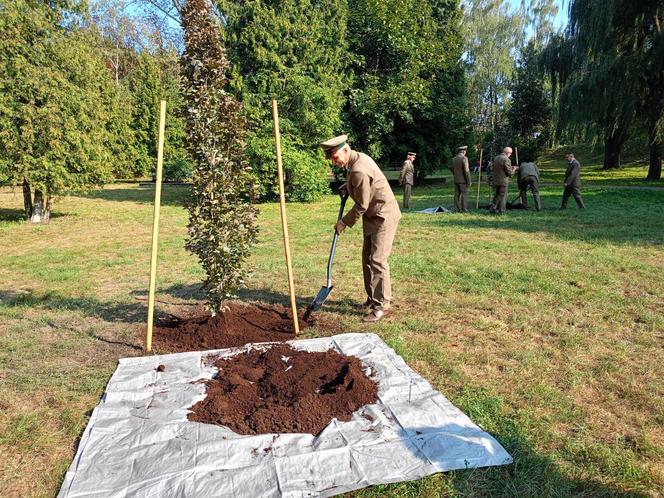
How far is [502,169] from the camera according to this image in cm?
1258

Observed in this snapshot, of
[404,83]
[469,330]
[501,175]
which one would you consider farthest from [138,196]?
[469,330]

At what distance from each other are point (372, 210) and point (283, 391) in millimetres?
2428

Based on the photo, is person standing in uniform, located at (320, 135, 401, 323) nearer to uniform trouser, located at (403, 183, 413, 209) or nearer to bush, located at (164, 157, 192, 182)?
uniform trouser, located at (403, 183, 413, 209)

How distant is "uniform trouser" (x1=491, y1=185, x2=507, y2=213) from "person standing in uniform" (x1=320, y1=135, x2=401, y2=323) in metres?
8.59

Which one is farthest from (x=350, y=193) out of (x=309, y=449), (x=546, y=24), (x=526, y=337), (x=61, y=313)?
(x=546, y=24)

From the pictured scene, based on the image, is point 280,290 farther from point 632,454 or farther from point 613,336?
point 632,454

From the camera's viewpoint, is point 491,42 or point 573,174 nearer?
point 573,174

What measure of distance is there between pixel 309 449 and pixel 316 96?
1569 centimetres

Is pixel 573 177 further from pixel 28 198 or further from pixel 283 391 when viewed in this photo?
pixel 28 198

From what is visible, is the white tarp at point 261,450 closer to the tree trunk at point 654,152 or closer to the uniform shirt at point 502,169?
the uniform shirt at point 502,169

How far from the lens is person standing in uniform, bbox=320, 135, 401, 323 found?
199 inches

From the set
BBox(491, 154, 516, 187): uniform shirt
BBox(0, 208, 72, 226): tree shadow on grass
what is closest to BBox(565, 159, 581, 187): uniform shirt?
BBox(491, 154, 516, 187): uniform shirt

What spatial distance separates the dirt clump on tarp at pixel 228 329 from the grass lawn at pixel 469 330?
0.28m

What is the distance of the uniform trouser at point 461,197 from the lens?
1357 cm
